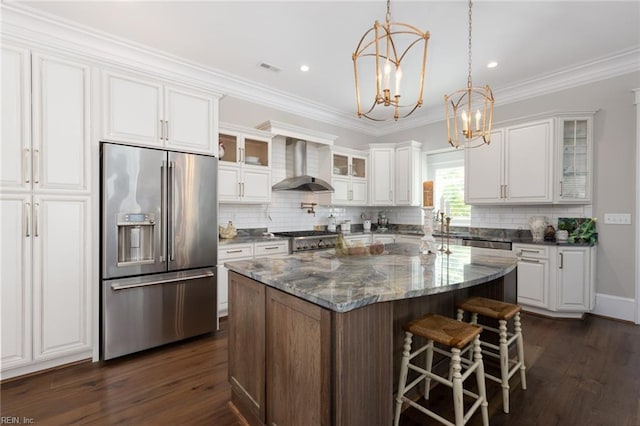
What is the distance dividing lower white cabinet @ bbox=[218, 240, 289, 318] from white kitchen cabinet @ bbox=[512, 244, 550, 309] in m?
2.97

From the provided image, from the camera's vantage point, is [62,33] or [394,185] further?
[394,185]

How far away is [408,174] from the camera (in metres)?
5.29

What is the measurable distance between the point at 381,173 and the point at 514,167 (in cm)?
209

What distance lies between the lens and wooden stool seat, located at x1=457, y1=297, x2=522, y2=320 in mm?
1979

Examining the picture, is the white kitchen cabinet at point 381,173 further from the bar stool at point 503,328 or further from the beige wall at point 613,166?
the bar stool at point 503,328

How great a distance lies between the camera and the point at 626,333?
3113 millimetres

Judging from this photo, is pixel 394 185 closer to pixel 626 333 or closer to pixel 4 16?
pixel 626 333

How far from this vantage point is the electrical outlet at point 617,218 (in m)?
3.43

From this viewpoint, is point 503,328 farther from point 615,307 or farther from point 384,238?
point 384,238

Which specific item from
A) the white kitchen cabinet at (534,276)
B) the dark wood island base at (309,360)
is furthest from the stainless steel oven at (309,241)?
the white kitchen cabinet at (534,276)

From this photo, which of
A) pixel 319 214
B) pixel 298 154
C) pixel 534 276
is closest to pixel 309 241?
pixel 319 214

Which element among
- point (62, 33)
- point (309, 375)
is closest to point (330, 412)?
point (309, 375)

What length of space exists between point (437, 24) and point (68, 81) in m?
3.27

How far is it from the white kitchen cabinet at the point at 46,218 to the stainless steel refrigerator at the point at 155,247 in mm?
170
